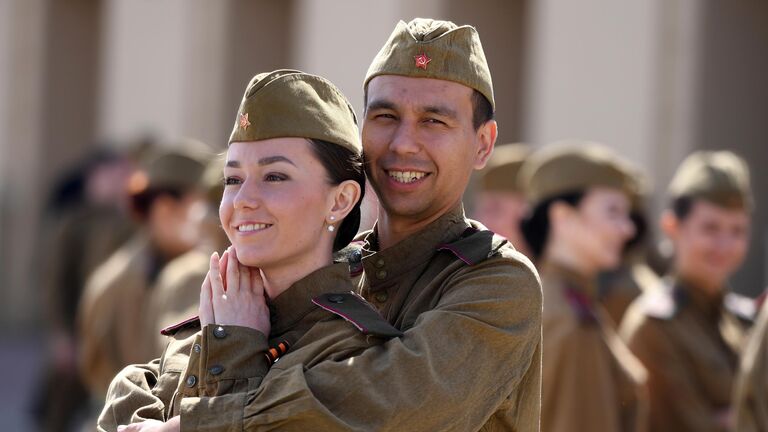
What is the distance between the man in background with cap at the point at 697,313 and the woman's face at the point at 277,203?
3082 millimetres

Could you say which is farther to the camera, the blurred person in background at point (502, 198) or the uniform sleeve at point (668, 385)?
the blurred person in background at point (502, 198)

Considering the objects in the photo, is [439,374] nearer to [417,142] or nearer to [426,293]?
[426,293]

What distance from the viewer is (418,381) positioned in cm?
250

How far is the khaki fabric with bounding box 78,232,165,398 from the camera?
258 inches

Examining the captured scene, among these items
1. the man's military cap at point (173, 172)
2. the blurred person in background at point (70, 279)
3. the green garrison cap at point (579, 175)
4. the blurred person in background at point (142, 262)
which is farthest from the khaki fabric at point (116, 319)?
the green garrison cap at point (579, 175)

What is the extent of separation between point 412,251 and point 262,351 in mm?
462

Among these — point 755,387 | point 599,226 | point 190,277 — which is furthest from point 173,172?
point 755,387

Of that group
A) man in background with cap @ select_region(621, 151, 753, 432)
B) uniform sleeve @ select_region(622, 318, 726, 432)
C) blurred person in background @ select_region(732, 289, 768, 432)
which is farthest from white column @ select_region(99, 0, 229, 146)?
blurred person in background @ select_region(732, 289, 768, 432)

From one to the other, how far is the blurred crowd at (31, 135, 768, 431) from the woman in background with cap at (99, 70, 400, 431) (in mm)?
400

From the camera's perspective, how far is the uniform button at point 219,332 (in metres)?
2.61

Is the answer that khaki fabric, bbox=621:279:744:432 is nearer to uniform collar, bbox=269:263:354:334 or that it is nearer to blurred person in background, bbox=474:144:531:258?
blurred person in background, bbox=474:144:531:258

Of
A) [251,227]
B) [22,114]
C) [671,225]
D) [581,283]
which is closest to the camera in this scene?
[251,227]

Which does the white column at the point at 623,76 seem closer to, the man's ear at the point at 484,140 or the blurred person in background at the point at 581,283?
the blurred person in background at the point at 581,283

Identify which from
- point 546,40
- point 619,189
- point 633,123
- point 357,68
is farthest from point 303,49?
point 619,189
